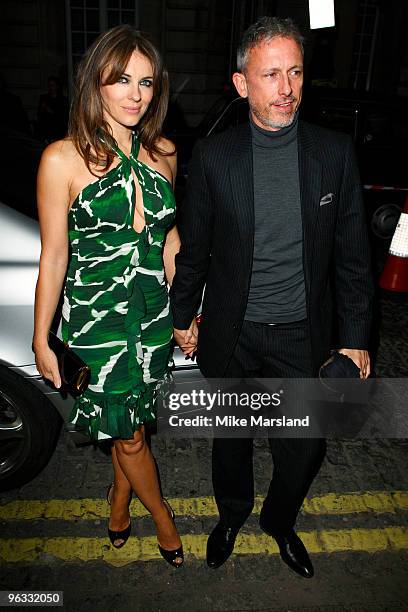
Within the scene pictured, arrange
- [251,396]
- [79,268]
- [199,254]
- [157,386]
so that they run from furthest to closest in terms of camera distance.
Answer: [251,396], [157,386], [199,254], [79,268]

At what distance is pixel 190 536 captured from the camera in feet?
8.34

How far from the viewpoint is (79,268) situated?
194 centimetres

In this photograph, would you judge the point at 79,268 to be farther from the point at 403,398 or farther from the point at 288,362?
the point at 403,398

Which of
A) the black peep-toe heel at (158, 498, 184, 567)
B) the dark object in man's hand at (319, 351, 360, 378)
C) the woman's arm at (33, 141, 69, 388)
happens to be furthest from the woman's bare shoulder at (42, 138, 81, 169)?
the black peep-toe heel at (158, 498, 184, 567)

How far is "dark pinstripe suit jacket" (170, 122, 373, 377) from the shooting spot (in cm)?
192

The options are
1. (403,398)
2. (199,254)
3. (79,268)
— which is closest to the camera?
(79,268)

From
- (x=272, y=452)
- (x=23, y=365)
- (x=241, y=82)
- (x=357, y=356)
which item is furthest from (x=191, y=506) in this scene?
(x=241, y=82)

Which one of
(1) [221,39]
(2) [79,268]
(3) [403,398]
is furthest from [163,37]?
(2) [79,268]

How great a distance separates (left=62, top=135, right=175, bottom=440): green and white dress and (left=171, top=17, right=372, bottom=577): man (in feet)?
0.45

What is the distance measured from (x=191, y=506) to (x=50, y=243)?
1.59 meters

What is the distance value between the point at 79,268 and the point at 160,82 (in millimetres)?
763

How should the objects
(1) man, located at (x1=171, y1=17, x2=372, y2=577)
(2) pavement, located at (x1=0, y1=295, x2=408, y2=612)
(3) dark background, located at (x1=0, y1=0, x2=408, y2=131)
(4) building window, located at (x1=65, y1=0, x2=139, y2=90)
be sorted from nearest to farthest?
1. (1) man, located at (x1=171, y1=17, x2=372, y2=577)
2. (2) pavement, located at (x1=0, y1=295, x2=408, y2=612)
3. (3) dark background, located at (x1=0, y1=0, x2=408, y2=131)
4. (4) building window, located at (x1=65, y1=0, x2=139, y2=90)

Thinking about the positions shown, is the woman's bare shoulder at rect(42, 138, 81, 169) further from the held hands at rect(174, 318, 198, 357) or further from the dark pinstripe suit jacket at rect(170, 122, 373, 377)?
the held hands at rect(174, 318, 198, 357)

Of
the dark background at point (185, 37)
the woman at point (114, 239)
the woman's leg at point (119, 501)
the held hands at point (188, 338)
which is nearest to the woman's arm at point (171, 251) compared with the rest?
the woman at point (114, 239)
